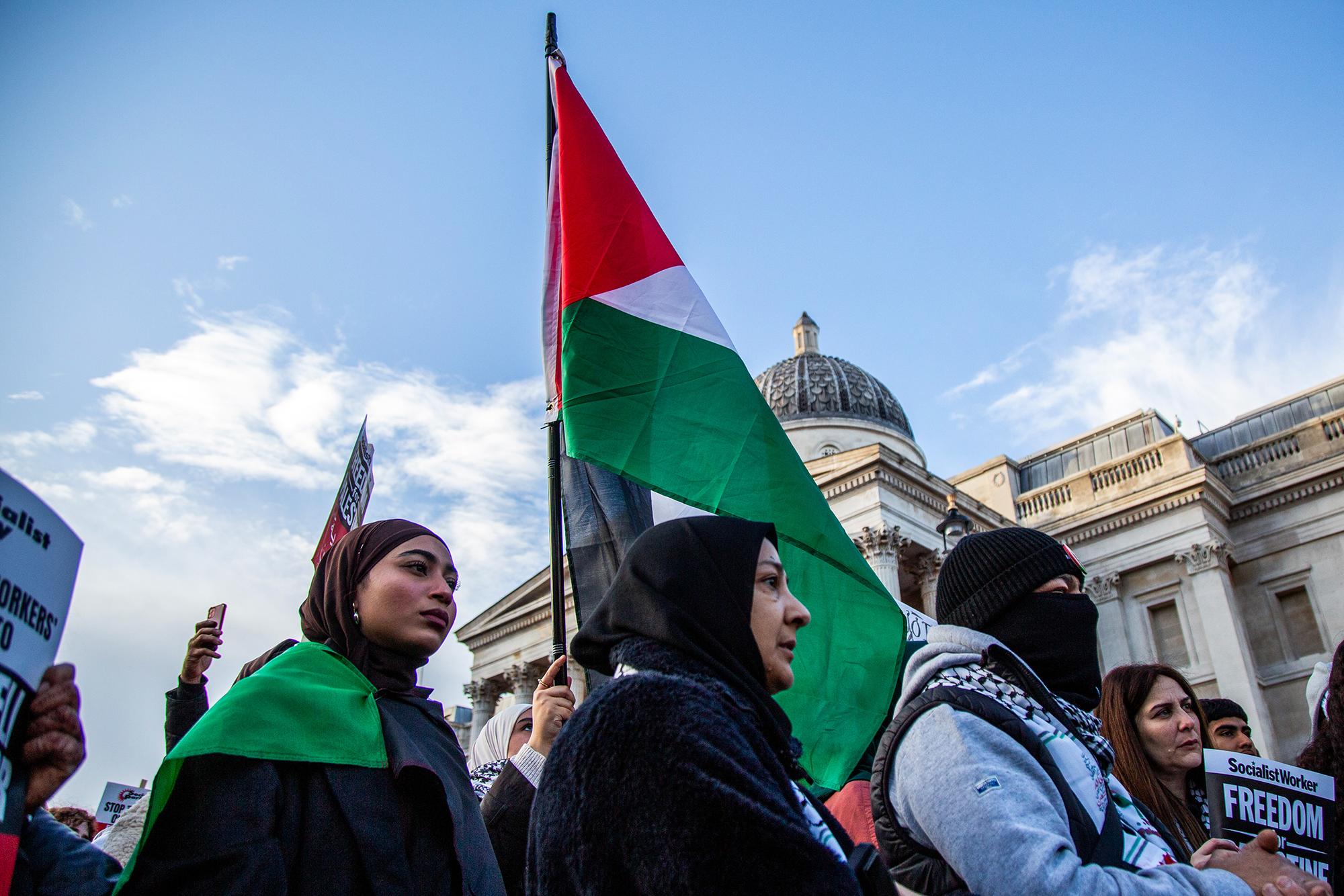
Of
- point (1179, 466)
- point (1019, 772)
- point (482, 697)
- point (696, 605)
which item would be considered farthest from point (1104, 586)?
point (696, 605)

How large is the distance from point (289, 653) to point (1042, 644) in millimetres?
2193

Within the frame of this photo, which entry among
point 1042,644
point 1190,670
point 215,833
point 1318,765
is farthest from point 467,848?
point 1190,670

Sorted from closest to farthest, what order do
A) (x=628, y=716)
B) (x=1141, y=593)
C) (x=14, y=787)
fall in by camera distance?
(x=14, y=787), (x=628, y=716), (x=1141, y=593)

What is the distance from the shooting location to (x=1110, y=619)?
21469mm

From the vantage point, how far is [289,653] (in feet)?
9.07

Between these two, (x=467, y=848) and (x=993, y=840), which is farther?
(x=467, y=848)

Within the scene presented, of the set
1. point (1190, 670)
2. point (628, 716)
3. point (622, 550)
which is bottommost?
point (628, 716)

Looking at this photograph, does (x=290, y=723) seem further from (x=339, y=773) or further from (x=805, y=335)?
(x=805, y=335)

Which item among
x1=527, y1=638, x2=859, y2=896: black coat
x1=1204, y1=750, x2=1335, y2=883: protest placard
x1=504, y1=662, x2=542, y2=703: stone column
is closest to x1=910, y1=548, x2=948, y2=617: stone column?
x1=504, y1=662, x2=542, y2=703: stone column

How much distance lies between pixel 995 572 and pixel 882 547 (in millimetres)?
16325

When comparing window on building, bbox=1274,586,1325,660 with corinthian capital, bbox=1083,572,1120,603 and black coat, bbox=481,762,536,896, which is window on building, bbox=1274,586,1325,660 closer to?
corinthian capital, bbox=1083,572,1120,603

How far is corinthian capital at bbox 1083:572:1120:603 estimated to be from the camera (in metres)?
21.5

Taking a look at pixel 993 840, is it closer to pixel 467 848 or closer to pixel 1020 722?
pixel 1020 722

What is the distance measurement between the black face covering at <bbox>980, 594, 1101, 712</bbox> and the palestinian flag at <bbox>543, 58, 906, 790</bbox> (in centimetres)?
114
